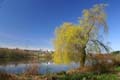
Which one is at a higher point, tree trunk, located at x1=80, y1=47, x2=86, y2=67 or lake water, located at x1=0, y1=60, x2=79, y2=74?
tree trunk, located at x1=80, y1=47, x2=86, y2=67

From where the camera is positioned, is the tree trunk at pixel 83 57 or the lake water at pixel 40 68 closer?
the lake water at pixel 40 68

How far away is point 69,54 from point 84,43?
1.97 metres

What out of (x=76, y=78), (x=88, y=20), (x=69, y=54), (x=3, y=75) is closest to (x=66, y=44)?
(x=69, y=54)

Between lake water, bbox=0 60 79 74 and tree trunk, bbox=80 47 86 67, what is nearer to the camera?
lake water, bbox=0 60 79 74

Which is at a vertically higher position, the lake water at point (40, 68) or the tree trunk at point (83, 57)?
the tree trunk at point (83, 57)

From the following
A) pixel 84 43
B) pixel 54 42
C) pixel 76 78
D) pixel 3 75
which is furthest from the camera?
pixel 54 42

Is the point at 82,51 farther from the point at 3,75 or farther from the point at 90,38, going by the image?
the point at 3,75

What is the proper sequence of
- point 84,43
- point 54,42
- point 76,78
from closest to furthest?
point 76,78 < point 84,43 < point 54,42

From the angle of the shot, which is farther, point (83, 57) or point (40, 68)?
point (83, 57)

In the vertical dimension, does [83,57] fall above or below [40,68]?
above

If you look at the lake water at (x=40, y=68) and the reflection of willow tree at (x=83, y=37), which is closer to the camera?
the lake water at (x=40, y=68)

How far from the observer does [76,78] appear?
14.8 meters

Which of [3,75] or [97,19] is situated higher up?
[97,19]

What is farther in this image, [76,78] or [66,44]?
[66,44]
